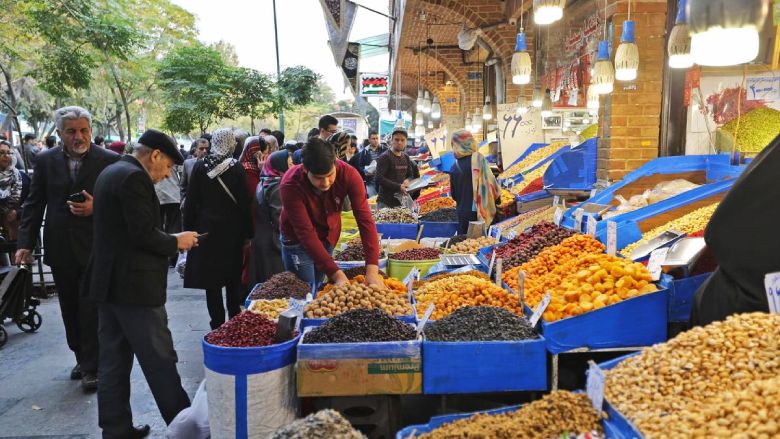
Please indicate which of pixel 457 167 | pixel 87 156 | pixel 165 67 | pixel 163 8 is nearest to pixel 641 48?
pixel 457 167

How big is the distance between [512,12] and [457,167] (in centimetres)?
459

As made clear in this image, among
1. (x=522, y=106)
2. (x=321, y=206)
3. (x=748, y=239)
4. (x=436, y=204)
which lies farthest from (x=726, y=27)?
(x=522, y=106)

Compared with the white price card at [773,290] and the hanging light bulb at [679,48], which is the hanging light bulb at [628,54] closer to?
the hanging light bulb at [679,48]

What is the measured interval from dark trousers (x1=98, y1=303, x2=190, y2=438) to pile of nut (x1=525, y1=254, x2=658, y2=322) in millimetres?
2234

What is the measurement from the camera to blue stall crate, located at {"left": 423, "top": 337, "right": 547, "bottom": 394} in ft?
9.49

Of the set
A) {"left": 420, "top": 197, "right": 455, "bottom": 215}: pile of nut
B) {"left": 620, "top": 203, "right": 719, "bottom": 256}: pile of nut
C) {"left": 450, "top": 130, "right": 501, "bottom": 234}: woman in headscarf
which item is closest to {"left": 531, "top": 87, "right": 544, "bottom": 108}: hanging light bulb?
{"left": 420, "top": 197, "right": 455, "bottom": 215}: pile of nut

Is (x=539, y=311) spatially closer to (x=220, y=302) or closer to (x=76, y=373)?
(x=220, y=302)

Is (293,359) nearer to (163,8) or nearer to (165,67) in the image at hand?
(165,67)

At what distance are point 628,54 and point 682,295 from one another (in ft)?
7.82

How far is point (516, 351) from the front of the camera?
2906mm

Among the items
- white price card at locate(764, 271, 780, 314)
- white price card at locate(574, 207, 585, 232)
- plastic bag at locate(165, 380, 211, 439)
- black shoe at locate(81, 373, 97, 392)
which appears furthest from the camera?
white price card at locate(574, 207, 585, 232)

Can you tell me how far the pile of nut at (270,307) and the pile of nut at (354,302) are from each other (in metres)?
0.26

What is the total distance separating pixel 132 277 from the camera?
10.6 feet

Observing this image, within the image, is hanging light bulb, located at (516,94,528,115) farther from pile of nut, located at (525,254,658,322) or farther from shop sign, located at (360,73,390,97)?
shop sign, located at (360,73,390,97)
